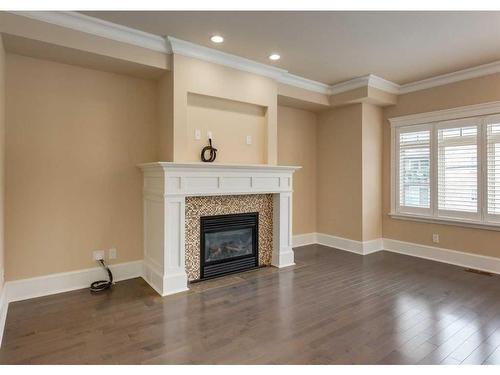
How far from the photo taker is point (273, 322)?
282 cm

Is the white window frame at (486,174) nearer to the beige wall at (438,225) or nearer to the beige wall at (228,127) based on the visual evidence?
the beige wall at (438,225)

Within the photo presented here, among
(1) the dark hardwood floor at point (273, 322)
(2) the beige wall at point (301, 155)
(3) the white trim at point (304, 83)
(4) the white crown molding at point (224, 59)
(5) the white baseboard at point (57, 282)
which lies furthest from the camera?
(2) the beige wall at point (301, 155)

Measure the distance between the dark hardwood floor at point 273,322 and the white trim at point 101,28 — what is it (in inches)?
110

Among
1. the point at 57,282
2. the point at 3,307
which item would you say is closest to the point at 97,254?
the point at 57,282

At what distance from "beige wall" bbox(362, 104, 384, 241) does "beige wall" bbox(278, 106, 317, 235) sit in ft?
3.43

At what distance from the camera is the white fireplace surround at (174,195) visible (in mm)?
3504

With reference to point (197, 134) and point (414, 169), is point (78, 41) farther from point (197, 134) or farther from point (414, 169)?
point (414, 169)

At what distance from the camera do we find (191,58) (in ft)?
12.4

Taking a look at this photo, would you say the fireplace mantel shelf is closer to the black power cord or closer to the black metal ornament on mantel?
the black metal ornament on mantel

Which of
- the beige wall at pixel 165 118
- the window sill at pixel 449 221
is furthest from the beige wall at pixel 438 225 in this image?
the beige wall at pixel 165 118

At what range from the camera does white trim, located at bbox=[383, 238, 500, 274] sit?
438cm

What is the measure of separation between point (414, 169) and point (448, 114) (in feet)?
3.21

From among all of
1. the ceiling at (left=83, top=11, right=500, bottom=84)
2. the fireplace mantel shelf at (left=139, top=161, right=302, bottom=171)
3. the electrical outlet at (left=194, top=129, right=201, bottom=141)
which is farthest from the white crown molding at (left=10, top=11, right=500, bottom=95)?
the fireplace mantel shelf at (left=139, top=161, right=302, bottom=171)

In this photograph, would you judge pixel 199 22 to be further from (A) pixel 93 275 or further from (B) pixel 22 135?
(A) pixel 93 275
